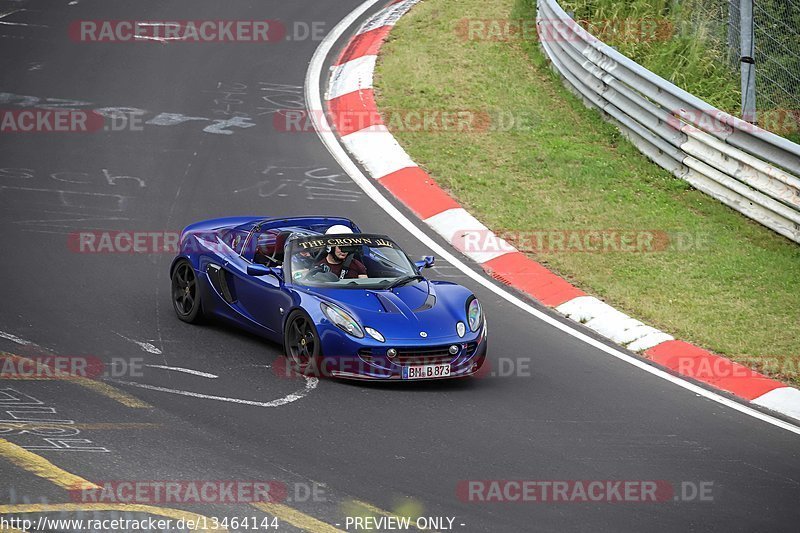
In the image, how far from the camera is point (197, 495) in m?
7.17

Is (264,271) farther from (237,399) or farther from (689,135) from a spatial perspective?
(689,135)

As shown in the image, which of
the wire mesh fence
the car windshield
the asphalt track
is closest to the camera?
the asphalt track

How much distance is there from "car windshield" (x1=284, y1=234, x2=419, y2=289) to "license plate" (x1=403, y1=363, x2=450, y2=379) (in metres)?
0.99

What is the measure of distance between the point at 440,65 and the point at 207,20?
15.5 ft

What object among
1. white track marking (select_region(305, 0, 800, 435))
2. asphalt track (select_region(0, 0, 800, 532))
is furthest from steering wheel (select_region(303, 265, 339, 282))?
white track marking (select_region(305, 0, 800, 435))

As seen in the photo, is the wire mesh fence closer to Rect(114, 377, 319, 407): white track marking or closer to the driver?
the driver

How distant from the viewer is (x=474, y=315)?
10.1 m

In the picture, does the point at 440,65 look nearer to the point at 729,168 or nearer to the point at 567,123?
the point at 567,123

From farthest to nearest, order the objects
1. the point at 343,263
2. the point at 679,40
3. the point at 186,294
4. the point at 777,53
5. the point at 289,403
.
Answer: the point at 679,40, the point at 777,53, the point at 186,294, the point at 343,263, the point at 289,403

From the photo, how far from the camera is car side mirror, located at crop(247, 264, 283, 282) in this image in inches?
406

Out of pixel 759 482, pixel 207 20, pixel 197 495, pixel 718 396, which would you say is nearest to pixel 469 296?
pixel 718 396

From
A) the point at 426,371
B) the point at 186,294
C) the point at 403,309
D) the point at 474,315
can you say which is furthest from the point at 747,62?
the point at 186,294

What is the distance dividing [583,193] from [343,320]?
18.6 feet

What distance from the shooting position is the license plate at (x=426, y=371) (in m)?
9.49
